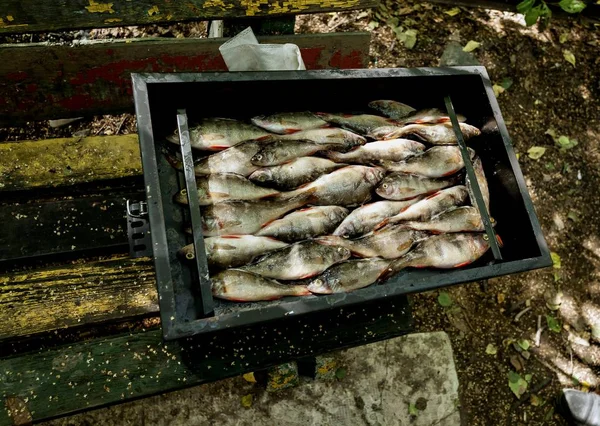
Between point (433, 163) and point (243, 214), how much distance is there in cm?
109

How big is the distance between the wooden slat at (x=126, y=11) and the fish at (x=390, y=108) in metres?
0.63

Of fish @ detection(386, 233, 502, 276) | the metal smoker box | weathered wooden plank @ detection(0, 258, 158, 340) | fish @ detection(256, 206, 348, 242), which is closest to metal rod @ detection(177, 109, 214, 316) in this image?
the metal smoker box

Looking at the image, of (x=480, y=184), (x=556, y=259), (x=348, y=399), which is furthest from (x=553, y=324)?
(x=480, y=184)

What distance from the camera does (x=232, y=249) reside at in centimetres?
219

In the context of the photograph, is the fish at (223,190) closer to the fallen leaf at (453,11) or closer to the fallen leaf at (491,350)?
the fallen leaf at (491,350)

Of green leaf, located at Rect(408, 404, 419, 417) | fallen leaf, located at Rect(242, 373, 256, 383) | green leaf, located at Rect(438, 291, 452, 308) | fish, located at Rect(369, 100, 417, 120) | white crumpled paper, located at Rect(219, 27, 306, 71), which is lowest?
green leaf, located at Rect(408, 404, 419, 417)

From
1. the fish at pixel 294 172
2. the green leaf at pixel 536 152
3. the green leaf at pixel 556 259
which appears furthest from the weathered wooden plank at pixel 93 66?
the green leaf at pixel 556 259

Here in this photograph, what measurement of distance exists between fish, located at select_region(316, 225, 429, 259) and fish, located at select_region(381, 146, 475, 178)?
36cm

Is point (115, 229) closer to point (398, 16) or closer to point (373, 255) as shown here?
point (373, 255)

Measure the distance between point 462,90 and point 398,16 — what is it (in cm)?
255

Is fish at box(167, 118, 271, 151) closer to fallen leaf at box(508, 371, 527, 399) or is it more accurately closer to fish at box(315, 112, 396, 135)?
fish at box(315, 112, 396, 135)

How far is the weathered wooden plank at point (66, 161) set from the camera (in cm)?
271

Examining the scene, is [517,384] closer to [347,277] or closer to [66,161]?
[347,277]

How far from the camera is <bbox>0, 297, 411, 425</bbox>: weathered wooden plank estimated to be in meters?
2.15
